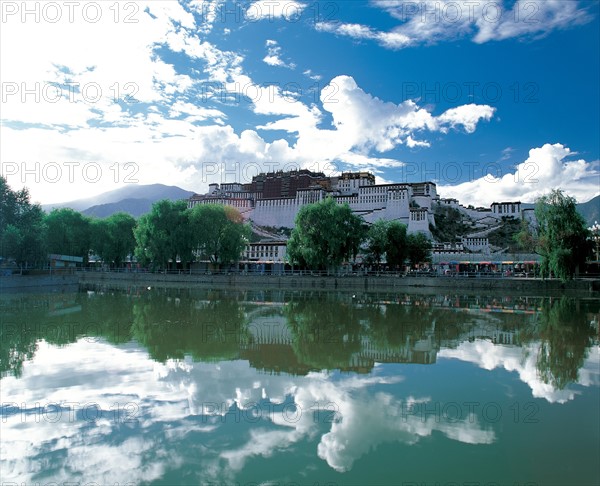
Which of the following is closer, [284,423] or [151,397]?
[284,423]

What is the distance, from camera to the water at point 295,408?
18.1ft

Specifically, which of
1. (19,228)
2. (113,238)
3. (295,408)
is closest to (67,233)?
(113,238)

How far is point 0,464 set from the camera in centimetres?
546

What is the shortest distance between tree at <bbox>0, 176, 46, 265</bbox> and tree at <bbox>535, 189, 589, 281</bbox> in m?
40.6

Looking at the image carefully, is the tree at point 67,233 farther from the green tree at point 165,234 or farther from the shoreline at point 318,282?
the green tree at point 165,234

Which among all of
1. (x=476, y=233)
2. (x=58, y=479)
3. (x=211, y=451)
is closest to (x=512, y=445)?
(x=211, y=451)

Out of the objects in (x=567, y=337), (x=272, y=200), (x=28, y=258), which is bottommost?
(x=567, y=337)

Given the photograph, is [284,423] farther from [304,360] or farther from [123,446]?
[304,360]

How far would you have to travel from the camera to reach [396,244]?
53.9 metres

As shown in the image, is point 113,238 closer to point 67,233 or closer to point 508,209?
point 67,233

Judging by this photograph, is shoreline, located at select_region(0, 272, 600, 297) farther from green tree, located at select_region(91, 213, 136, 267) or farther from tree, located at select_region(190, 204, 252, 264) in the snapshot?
tree, located at select_region(190, 204, 252, 264)

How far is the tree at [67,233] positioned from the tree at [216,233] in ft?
51.0

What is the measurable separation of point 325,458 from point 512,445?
2.49 metres

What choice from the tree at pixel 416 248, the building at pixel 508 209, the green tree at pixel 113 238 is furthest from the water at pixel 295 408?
the building at pixel 508 209
